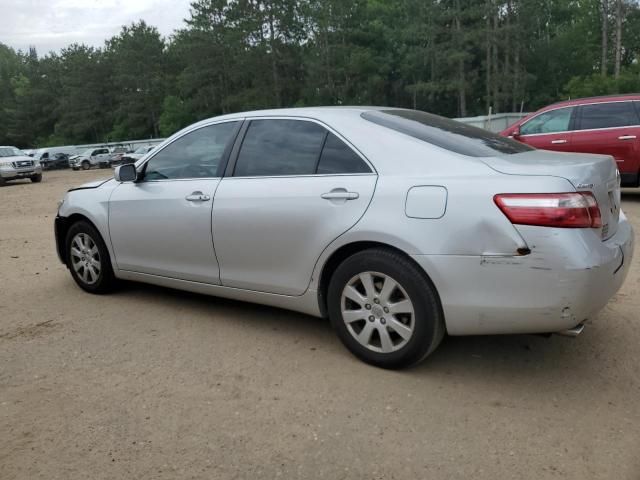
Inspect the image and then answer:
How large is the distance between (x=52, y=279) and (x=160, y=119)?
58.7 metres

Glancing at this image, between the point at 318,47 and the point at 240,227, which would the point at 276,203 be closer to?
the point at 240,227

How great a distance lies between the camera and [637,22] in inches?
1815

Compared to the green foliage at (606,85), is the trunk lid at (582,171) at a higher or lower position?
lower

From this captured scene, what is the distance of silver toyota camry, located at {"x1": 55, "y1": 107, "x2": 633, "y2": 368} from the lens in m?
2.96

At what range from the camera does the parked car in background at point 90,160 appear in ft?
137

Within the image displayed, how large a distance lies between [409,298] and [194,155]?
7.06 ft

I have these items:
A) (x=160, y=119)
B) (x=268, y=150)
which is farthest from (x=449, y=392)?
(x=160, y=119)

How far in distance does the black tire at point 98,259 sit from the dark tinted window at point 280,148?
5.62ft

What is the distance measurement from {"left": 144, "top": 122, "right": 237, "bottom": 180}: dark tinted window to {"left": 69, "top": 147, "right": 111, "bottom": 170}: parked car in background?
40496 mm

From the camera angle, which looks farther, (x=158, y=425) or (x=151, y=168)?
(x=151, y=168)

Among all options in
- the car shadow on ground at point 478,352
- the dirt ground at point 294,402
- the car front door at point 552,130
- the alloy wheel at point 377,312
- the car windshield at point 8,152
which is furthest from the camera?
the car windshield at point 8,152

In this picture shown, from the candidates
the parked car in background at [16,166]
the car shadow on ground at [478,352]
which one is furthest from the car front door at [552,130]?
the parked car in background at [16,166]

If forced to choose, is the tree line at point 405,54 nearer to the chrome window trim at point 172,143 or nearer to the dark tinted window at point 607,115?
the dark tinted window at point 607,115

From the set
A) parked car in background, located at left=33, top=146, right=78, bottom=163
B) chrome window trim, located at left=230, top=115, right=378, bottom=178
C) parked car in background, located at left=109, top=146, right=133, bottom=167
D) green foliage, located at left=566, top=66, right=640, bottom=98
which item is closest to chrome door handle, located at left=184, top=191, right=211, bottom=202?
chrome window trim, located at left=230, top=115, right=378, bottom=178
